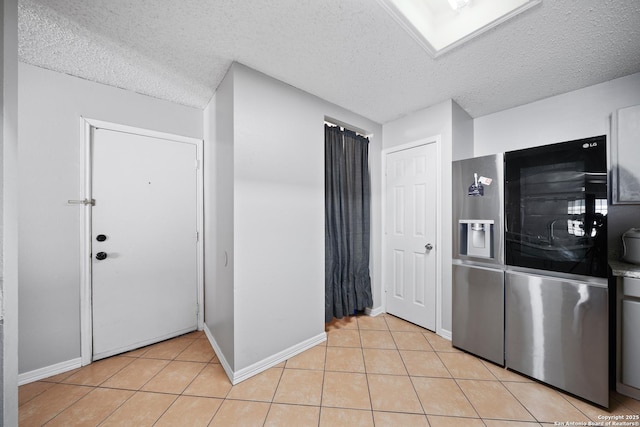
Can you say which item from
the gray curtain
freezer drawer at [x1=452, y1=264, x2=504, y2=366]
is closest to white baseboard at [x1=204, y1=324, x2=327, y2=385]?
the gray curtain

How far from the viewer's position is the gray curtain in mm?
2414

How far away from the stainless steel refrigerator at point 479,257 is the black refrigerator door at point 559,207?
0.08m

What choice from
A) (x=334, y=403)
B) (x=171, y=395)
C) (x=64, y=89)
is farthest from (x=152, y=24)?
(x=334, y=403)

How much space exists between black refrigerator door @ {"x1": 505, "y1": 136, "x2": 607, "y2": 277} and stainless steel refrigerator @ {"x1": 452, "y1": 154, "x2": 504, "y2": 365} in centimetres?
8

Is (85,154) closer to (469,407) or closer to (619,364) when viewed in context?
(469,407)

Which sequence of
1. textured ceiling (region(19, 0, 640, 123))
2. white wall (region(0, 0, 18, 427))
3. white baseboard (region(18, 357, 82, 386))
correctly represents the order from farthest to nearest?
white baseboard (region(18, 357, 82, 386)) < textured ceiling (region(19, 0, 640, 123)) < white wall (region(0, 0, 18, 427))

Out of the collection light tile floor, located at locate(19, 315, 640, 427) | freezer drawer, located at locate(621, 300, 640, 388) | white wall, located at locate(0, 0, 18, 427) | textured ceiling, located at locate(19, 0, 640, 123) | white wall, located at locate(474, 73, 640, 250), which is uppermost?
textured ceiling, located at locate(19, 0, 640, 123)

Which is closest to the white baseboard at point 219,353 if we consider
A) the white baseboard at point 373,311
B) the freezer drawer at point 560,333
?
the white baseboard at point 373,311

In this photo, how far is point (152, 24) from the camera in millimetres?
1363

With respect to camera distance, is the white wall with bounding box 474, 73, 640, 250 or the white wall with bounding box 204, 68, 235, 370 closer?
the white wall with bounding box 204, 68, 235, 370

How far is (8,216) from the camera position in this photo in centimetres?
89

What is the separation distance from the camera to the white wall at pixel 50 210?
1686 millimetres

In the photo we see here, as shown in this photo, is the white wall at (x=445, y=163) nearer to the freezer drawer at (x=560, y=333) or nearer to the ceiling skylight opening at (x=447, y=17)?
the freezer drawer at (x=560, y=333)

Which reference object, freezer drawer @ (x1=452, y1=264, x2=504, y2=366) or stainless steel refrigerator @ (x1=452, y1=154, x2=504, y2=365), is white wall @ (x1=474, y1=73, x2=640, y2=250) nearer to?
stainless steel refrigerator @ (x1=452, y1=154, x2=504, y2=365)
